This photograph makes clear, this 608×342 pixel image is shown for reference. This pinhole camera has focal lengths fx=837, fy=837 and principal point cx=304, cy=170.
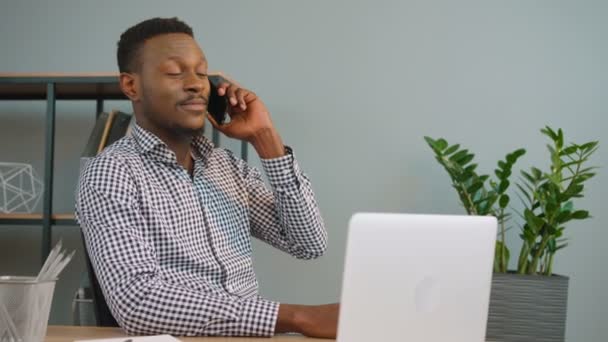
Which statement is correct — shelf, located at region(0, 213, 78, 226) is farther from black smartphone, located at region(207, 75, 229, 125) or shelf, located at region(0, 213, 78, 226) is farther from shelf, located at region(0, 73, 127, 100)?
black smartphone, located at region(207, 75, 229, 125)

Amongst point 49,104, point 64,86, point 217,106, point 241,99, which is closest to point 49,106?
point 49,104

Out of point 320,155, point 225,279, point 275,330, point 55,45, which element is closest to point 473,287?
point 275,330

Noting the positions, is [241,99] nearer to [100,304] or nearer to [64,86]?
[100,304]

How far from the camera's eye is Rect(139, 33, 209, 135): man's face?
1762 mm

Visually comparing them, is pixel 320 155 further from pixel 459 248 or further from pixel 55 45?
pixel 459 248

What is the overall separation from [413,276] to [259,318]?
1.60ft

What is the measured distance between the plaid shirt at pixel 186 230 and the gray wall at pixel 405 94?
1173mm

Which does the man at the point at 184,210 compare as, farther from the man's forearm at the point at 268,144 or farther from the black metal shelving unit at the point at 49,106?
the black metal shelving unit at the point at 49,106

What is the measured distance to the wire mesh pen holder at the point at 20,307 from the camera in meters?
1.16

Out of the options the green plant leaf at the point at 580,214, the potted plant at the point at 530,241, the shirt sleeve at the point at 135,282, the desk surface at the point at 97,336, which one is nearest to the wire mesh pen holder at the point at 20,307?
the desk surface at the point at 97,336

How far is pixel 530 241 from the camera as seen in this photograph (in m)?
2.81

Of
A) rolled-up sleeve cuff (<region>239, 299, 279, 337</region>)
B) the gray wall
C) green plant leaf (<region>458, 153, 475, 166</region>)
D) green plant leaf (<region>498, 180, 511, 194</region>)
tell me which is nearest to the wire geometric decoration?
the gray wall

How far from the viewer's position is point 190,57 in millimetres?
1794

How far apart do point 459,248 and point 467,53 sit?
7.36ft
